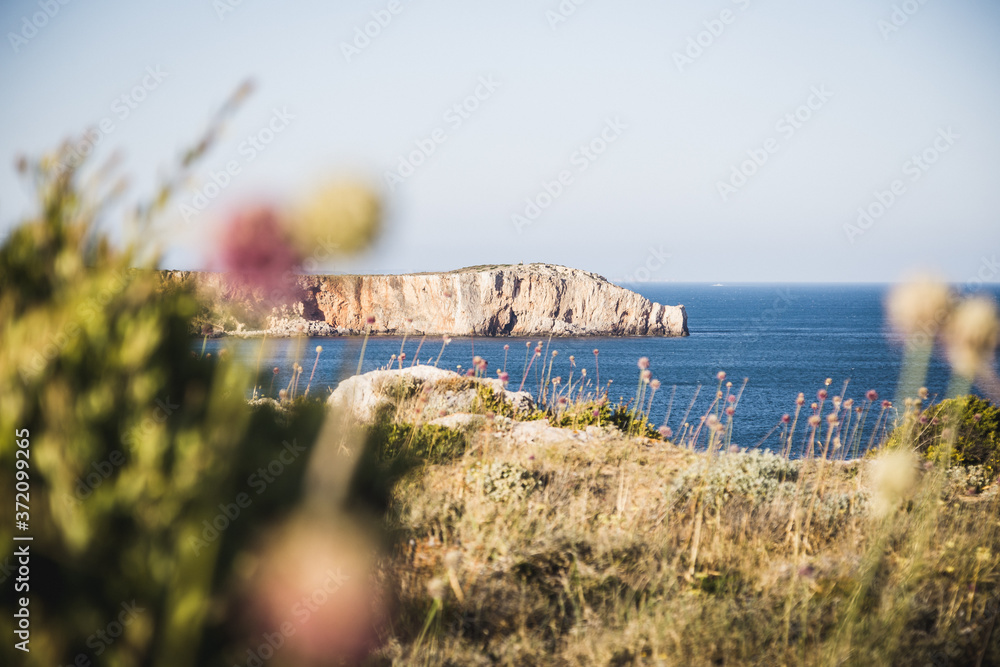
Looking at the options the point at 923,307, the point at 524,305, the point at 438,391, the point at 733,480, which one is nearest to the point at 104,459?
the point at 923,307

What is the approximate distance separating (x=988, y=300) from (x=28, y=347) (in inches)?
109

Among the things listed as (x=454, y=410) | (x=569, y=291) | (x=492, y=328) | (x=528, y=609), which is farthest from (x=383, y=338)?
(x=528, y=609)

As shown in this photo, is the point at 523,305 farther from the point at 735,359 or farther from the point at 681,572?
the point at 681,572

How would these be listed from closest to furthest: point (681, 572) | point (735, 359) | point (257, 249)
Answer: point (257, 249) → point (681, 572) → point (735, 359)

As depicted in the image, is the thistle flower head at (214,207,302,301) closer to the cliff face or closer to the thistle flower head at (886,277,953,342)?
the thistle flower head at (886,277,953,342)

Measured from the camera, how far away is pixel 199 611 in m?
1.31

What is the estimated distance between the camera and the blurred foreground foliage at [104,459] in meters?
1.36

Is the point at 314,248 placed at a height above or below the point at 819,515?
above

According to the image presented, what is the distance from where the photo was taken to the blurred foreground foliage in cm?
136

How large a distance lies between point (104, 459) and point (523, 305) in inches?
3986

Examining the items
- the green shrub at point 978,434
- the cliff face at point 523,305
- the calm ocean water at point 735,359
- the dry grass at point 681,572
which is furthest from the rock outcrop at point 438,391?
the cliff face at point 523,305

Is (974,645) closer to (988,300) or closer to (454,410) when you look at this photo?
(988,300)

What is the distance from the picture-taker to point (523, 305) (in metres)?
102

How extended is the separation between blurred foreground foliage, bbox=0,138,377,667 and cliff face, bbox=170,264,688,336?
92.1m
